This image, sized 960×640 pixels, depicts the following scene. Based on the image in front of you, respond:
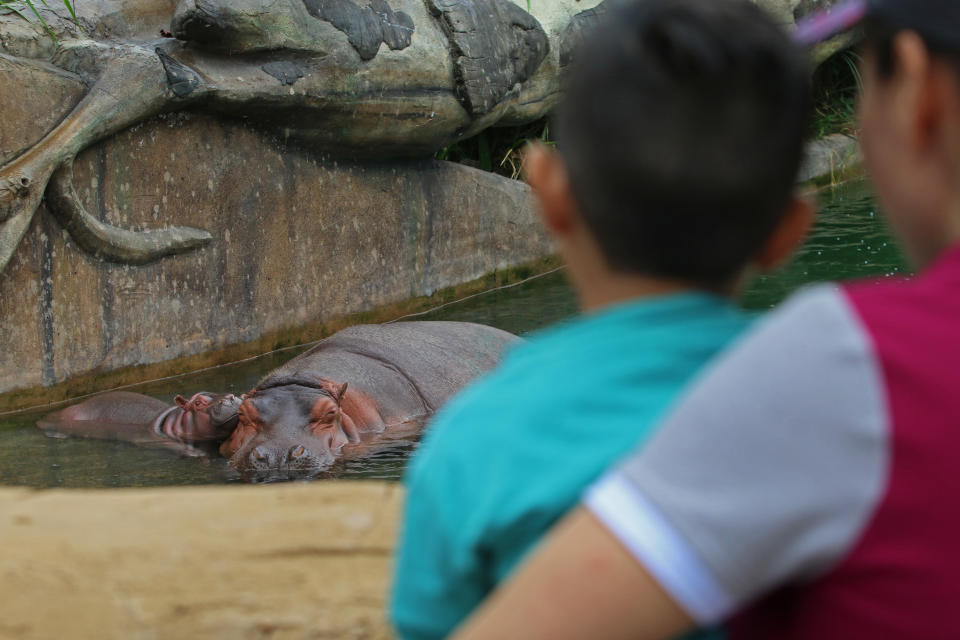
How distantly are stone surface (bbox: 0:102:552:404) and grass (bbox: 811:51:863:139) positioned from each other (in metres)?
5.48

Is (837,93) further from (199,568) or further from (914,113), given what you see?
(914,113)

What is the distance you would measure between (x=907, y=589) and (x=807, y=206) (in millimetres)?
373

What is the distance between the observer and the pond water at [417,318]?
544 cm

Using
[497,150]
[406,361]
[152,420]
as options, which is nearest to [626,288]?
[152,420]

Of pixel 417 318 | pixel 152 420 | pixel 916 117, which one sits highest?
pixel 916 117

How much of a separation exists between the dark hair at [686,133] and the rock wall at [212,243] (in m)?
5.92

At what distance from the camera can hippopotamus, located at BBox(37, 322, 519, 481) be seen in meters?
5.65

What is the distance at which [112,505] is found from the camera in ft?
7.29

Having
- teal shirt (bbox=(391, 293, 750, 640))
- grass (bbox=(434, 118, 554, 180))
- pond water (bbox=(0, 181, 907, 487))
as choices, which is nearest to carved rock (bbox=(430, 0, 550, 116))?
grass (bbox=(434, 118, 554, 180))

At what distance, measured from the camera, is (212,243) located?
7.49 m

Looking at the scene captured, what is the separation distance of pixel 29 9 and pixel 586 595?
683 cm

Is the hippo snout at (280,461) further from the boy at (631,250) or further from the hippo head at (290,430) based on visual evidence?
the boy at (631,250)

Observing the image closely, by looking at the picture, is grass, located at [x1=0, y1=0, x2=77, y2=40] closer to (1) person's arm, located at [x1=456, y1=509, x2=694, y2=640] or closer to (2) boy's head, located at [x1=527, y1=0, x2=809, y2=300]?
(2) boy's head, located at [x1=527, y1=0, x2=809, y2=300]

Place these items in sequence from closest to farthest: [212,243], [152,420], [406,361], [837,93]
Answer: [152,420] → [406,361] → [212,243] → [837,93]
